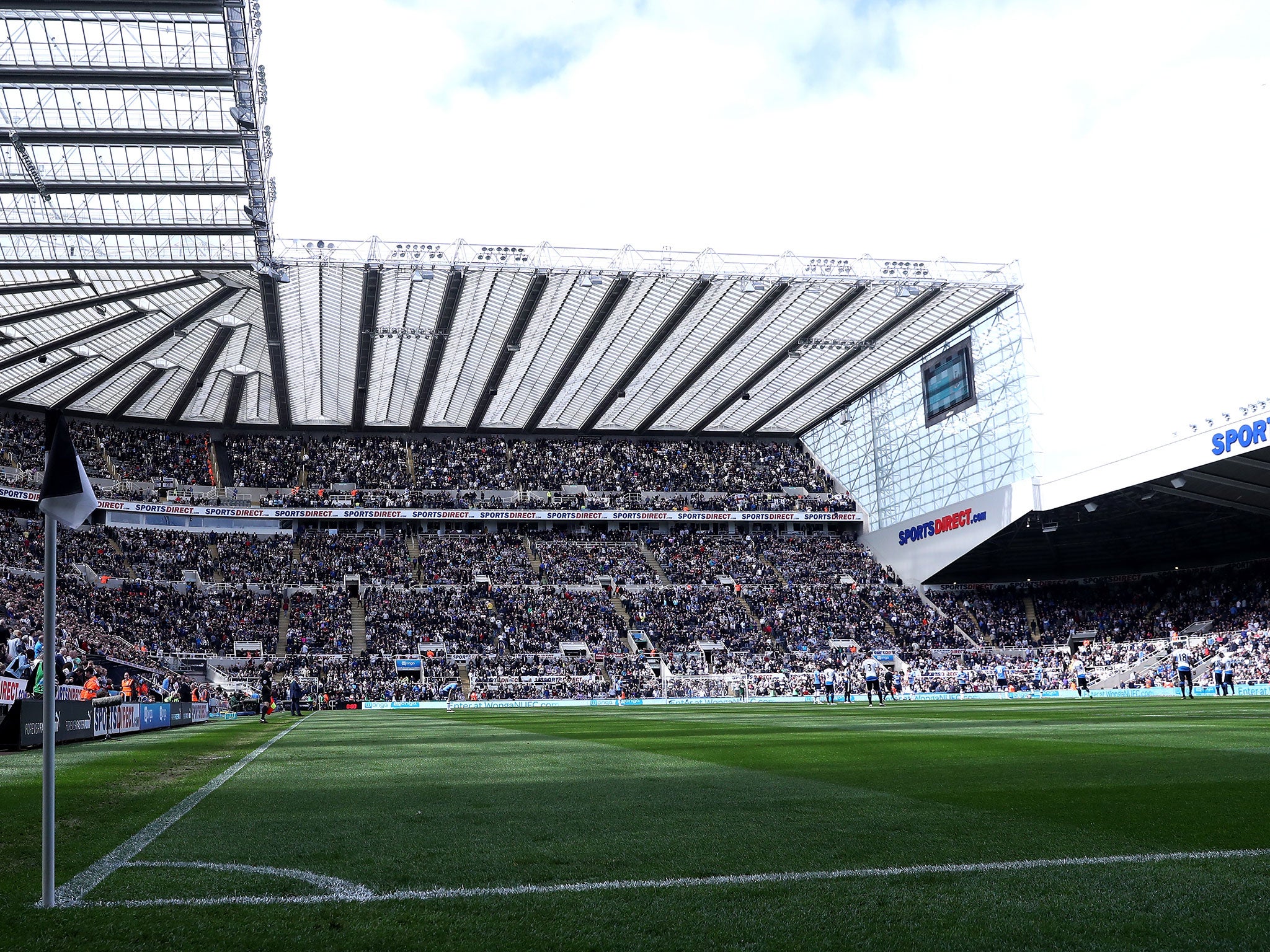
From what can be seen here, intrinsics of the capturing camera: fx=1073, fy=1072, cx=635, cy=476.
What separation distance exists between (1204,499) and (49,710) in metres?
49.2

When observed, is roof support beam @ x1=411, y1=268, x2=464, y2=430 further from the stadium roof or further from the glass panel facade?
the glass panel facade

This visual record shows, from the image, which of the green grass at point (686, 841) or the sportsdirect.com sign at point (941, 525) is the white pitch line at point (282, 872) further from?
the sportsdirect.com sign at point (941, 525)

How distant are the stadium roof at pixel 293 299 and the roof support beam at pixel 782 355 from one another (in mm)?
209

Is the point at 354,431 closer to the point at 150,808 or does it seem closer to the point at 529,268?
the point at 529,268

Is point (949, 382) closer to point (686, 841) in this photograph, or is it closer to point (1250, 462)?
Result: point (1250, 462)

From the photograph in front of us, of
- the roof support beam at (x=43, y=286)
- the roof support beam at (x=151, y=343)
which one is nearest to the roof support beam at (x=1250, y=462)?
the roof support beam at (x=151, y=343)

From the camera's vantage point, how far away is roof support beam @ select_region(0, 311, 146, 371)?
48.8m

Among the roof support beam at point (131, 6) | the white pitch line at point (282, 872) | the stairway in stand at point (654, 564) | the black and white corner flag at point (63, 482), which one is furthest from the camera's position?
the stairway in stand at point (654, 564)

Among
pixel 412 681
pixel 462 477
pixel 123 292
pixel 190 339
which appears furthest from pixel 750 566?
pixel 123 292

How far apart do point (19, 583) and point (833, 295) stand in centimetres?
4071

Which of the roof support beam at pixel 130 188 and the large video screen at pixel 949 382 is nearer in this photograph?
the roof support beam at pixel 130 188

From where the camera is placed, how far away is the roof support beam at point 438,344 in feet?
158

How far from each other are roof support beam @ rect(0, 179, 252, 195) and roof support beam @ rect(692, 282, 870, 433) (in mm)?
27492

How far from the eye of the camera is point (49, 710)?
16.7 feet
